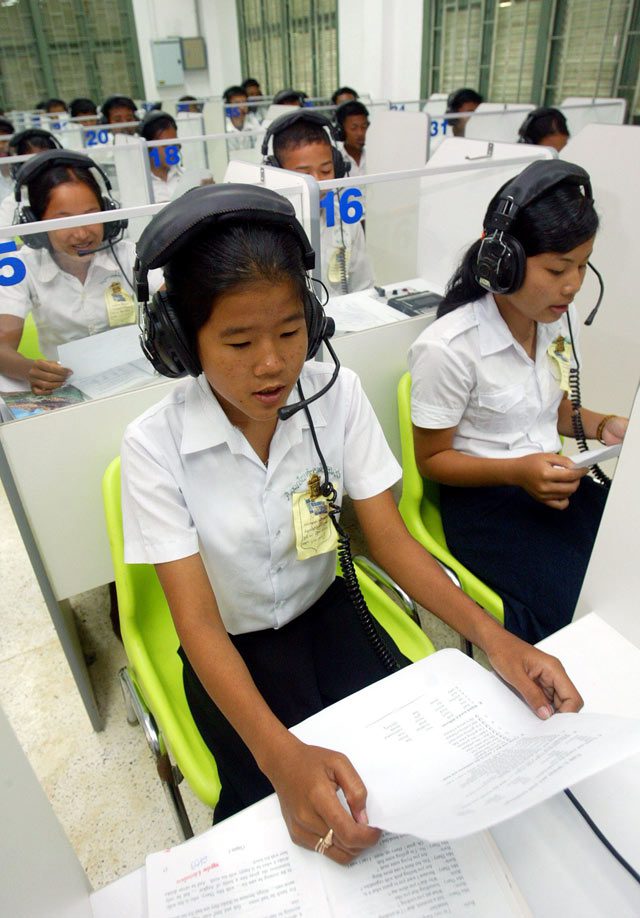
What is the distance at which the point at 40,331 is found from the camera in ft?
5.04

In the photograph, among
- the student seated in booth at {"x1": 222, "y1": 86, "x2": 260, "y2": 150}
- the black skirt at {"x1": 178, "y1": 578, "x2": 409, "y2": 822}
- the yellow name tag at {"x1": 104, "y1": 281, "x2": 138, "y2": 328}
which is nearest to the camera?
the black skirt at {"x1": 178, "y1": 578, "x2": 409, "y2": 822}

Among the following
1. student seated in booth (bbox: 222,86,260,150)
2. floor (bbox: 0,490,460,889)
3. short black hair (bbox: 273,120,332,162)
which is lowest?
floor (bbox: 0,490,460,889)

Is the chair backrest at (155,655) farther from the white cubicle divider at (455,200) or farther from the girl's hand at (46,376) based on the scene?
the white cubicle divider at (455,200)

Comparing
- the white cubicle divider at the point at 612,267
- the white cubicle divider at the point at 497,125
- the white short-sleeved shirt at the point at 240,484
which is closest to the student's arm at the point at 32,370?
the white short-sleeved shirt at the point at 240,484

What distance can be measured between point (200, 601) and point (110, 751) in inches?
34.2

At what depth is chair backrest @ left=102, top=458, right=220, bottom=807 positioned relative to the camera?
959 millimetres

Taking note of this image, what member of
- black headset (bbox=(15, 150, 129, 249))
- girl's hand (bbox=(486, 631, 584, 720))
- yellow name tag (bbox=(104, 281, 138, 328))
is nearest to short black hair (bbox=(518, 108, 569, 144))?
black headset (bbox=(15, 150, 129, 249))

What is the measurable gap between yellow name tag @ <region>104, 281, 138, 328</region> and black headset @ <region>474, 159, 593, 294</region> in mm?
905

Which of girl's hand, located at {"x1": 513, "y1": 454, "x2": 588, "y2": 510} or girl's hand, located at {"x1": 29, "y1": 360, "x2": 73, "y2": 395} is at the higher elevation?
girl's hand, located at {"x1": 29, "y1": 360, "x2": 73, "y2": 395}

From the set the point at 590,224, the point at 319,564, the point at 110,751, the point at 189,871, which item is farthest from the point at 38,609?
the point at 590,224

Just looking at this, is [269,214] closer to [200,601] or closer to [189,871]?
[200,601]

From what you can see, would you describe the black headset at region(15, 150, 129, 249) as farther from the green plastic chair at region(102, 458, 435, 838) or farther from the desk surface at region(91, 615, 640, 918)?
the desk surface at region(91, 615, 640, 918)

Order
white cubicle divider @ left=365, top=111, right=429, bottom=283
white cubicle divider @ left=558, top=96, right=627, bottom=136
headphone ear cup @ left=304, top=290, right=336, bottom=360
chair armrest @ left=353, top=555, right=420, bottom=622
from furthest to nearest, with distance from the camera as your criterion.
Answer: white cubicle divider @ left=558, top=96, right=627, bottom=136 → white cubicle divider @ left=365, top=111, right=429, bottom=283 → chair armrest @ left=353, top=555, right=420, bottom=622 → headphone ear cup @ left=304, top=290, right=336, bottom=360

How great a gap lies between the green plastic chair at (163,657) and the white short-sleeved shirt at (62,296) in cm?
55
